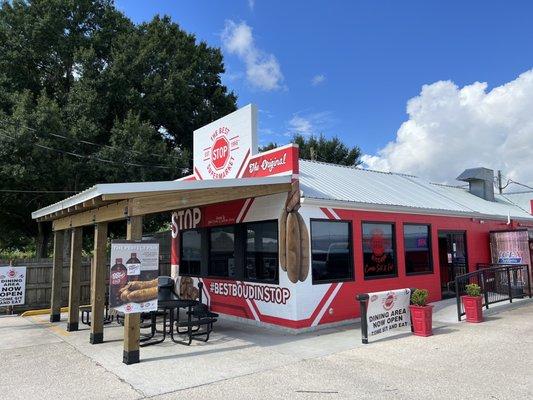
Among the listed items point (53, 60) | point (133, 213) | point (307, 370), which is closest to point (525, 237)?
point (307, 370)

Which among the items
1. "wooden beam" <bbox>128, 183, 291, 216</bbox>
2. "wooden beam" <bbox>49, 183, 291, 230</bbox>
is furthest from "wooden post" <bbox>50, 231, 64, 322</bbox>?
"wooden beam" <bbox>128, 183, 291, 216</bbox>

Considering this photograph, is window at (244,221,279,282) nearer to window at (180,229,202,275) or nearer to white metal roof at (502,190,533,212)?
window at (180,229,202,275)

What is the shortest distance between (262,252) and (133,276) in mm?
3726


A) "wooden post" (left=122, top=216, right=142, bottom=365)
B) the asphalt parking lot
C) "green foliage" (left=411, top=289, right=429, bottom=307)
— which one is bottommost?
the asphalt parking lot

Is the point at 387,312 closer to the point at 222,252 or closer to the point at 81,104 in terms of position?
the point at 222,252

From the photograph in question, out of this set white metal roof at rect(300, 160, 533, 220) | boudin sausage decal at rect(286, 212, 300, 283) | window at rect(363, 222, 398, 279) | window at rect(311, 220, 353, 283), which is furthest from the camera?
window at rect(363, 222, 398, 279)

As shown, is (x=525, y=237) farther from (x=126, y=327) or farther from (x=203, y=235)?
(x=126, y=327)

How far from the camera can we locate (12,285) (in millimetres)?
12859

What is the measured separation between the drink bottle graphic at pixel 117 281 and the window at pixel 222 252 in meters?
4.28

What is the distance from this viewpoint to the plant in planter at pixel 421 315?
830 centimetres

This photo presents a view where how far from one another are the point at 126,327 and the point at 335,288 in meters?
4.66

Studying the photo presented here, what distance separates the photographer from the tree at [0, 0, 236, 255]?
55.8 feet

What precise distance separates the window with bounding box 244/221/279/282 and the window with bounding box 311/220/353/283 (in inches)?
34.2

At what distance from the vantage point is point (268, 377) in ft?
19.7
